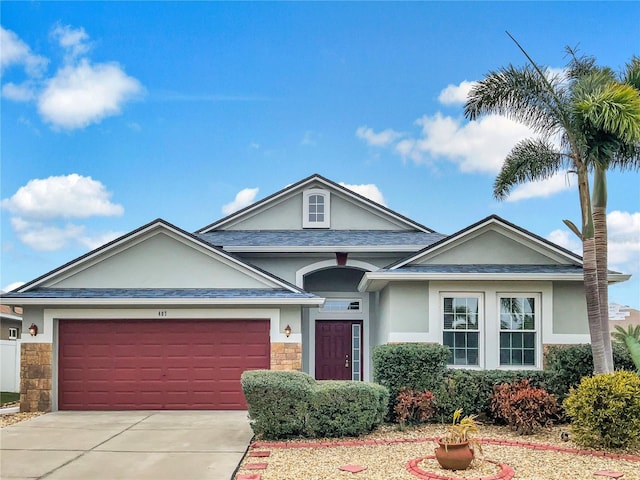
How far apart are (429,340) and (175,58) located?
1075cm

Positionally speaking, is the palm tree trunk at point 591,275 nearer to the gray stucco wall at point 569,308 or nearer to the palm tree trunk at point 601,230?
the palm tree trunk at point 601,230

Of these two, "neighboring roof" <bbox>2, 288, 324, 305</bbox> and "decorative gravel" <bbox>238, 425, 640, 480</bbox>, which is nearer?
"decorative gravel" <bbox>238, 425, 640, 480</bbox>

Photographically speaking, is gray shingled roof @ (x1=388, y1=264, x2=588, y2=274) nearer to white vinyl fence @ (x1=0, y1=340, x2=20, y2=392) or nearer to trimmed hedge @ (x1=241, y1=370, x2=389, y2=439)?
trimmed hedge @ (x1=241, y1=370, x2=389, y2=439)

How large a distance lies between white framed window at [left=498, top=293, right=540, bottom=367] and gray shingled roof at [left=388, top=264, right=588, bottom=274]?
579mm

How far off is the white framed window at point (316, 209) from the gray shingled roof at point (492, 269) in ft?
17.4

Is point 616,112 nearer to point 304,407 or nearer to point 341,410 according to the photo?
point 341,410

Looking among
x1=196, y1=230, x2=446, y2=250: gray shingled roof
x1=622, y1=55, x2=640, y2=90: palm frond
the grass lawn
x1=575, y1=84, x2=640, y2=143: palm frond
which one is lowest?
the grass lawn

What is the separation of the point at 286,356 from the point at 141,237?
440 centimetres

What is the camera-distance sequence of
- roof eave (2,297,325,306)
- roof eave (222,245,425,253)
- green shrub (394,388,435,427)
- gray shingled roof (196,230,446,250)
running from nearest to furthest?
green shrub (394,388,435,427)
roof eave (2,297,325,306)
roof eave (222,245,425,253)
gray shingled roof (196,230,446,250)

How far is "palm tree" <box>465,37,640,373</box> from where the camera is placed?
37.8 ft

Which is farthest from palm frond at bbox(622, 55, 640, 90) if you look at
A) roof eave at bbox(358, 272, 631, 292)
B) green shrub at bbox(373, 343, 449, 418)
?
green shrub at bbox(373, 343, 449, 418)

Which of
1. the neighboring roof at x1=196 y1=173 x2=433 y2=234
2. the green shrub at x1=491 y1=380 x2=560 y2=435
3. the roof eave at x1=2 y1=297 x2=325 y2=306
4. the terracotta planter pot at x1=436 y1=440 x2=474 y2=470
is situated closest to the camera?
the terracotta planter pot at x1=436 y1=440 x2=474 y2=470

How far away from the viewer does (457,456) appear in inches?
331

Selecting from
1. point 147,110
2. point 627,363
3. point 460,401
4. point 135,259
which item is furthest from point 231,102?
point 627,363
